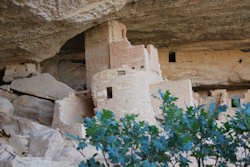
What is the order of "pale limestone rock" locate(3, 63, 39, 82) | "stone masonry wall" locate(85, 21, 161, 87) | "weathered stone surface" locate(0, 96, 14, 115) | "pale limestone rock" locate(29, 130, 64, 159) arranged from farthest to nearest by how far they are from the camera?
"pale limestone rock" locate(3, 63, 39, 82) → "stone masonry wall" locate(85, 21, 161, 87) → "weathered stone surface" locate(0, 96, 14, 115) → "pale limestone rock" locate(29, 130, 64, 159)

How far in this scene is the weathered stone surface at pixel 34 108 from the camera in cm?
1006

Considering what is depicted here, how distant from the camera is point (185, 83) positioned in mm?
8484

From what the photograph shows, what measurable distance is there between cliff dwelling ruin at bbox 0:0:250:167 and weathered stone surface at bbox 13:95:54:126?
0.11 ft

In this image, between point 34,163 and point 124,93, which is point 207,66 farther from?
point 34,163

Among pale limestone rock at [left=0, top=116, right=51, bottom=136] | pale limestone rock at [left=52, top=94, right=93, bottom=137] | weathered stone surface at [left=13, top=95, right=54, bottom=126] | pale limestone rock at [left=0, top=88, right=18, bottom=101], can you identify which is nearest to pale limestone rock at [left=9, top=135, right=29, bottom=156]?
pale limestone rock at [left=0, top=116, right=51, bottom=136]

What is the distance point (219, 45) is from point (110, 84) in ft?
22.7

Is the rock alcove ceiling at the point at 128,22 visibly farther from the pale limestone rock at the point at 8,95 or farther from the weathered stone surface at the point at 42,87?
the pale limestone rock at the point at 8,95

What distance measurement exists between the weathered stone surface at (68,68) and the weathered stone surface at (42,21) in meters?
2.70

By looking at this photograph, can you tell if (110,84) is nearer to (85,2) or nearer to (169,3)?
(85,2)

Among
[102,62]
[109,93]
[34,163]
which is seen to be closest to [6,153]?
[34,163]

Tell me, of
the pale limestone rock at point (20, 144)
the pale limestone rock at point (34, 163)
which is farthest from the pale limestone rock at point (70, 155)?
the pale limestone rock at point (20, 144)

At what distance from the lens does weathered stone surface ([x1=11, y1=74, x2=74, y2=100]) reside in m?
10.6

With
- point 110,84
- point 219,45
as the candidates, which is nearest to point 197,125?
point 110,84

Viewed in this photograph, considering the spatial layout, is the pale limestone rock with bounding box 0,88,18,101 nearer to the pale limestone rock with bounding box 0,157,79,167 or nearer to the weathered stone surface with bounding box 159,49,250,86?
the pale limestone rock with bounding box 0,157,79,167
